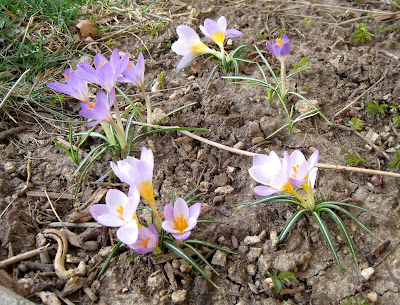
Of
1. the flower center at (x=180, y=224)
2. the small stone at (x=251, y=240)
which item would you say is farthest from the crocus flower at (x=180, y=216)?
the small stone at (x=251, y=240)

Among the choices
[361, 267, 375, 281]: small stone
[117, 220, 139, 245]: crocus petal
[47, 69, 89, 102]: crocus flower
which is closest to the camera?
[117, 220, 139, 245]: crocus petal

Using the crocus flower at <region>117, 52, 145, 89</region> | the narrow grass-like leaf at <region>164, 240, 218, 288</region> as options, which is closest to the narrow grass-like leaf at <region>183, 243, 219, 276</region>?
the narrow grass-like leaf at <region>164, 240, 218, 288</region>

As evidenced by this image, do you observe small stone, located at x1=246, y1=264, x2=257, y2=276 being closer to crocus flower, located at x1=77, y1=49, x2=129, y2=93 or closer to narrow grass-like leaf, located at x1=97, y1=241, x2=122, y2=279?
narrow grass-like leaf, located at x1=97, y1=241, x2=122, y2=279

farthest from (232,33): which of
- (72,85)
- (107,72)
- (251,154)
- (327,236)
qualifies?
(327,236)

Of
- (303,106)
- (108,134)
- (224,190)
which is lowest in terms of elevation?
(224,190)

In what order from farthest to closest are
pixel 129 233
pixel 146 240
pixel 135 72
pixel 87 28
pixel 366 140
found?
1. pixel 87 28
2. pixel 366 140
3. pixel 135 72
4. pixel 146 240
5. pixel 129 233

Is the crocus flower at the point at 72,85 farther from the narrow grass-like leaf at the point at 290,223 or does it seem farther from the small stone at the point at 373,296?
the small stone at the point at 373,296

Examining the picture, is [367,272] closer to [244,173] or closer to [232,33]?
[244,173]
